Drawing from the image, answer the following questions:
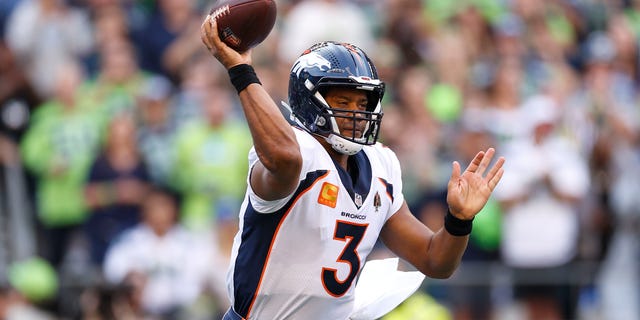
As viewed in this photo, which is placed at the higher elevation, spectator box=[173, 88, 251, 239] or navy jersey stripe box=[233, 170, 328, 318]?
navy jersey stripe box=[233, 170, 328, 318]

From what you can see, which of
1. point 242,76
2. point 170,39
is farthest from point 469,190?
point 170,39

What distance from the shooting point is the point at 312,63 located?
557 centimetres

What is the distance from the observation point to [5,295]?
1012cm

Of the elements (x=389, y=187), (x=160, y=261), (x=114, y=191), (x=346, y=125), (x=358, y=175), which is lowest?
(x=160, y=261)

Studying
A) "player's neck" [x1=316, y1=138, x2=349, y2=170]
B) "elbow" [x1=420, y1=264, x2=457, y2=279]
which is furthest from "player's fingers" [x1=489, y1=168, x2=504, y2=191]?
"player's neck" [x1=316, y1=138, x2=349, y2=170]

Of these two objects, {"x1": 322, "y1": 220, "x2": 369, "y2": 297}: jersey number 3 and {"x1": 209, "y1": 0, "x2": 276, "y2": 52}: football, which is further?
{"x1": 322, "y1": 220, "x2": 369, "y2": 297}: jersey number 3

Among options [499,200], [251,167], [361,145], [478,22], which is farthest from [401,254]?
[478,22]

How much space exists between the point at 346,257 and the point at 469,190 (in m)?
0.64

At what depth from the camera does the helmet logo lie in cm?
554

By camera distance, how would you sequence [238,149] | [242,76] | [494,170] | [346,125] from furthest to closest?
[238,149] → [494,170] → [346,125] → [242,76]

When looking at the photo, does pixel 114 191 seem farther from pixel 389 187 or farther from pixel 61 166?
pixel 389 187

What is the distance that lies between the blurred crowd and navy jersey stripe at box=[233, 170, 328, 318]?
337cm

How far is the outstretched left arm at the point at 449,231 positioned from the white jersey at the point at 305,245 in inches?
13.1

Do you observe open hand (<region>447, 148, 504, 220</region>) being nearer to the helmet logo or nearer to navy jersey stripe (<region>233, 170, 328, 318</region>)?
navy jersey stripe (<region>233, 170, 328, 318</region>)
